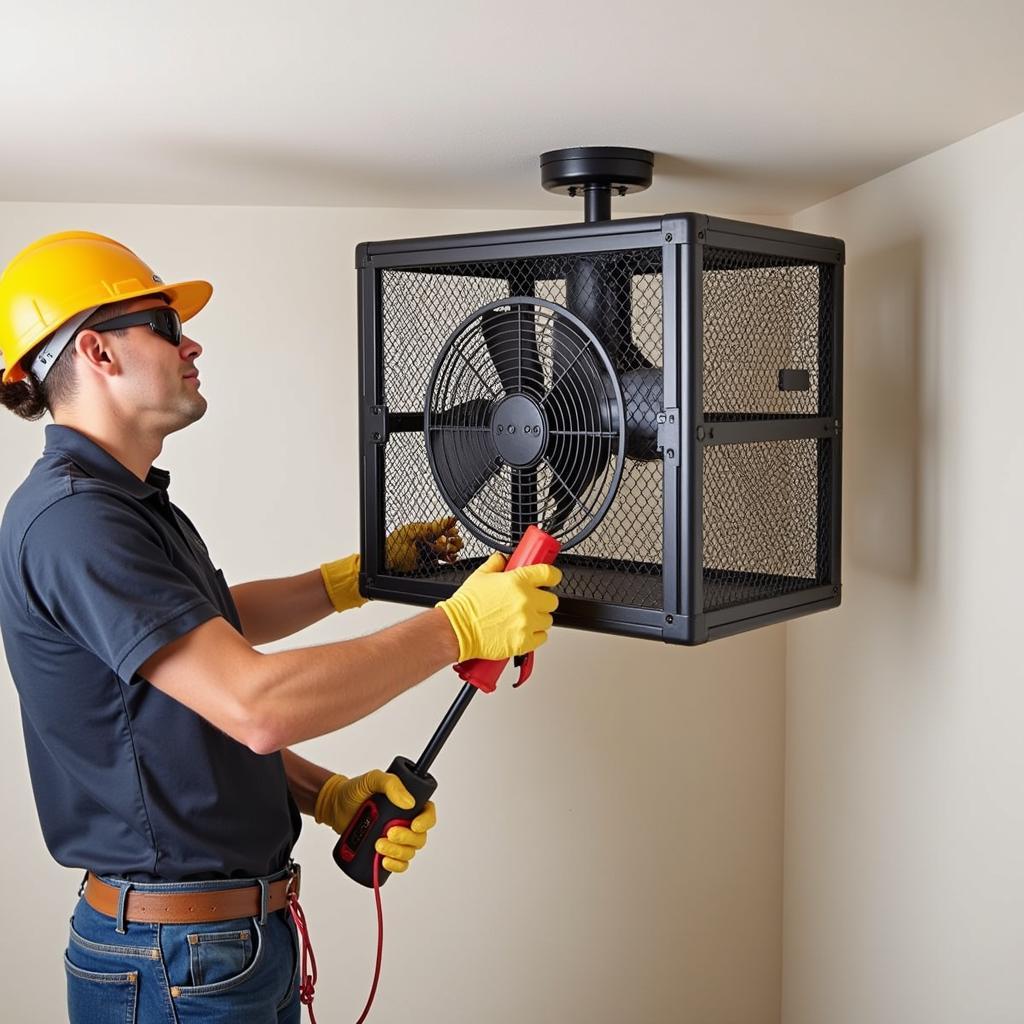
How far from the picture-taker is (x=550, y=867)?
8.25 ft

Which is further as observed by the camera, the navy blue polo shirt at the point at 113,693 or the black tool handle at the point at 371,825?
the black tool handle at the point at 371,825

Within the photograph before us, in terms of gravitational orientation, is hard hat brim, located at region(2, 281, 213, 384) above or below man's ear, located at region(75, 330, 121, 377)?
above

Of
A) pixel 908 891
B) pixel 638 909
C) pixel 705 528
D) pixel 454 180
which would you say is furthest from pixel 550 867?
pixel 454 180

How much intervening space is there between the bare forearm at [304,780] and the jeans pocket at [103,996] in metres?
0.45

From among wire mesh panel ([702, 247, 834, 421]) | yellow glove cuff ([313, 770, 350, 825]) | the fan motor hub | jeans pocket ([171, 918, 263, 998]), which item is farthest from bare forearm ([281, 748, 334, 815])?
wire mesh panel ([702, 247, 834, 421])

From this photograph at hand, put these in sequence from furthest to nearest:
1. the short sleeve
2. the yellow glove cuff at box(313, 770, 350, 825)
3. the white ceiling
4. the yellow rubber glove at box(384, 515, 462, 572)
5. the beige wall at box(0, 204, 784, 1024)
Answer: the beige wall at box(0, 204, 784, 1024) → the yellow glove cuff at box(313, 770, 350, 825) → the yellow rubber glove at box(384, 515, 462, 572) → the short sleeve → the white ceiling

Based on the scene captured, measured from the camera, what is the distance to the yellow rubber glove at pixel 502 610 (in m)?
1.48

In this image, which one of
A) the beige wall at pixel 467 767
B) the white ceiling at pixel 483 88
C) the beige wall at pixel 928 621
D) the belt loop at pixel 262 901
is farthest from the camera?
the beige wall at pixel 467 767

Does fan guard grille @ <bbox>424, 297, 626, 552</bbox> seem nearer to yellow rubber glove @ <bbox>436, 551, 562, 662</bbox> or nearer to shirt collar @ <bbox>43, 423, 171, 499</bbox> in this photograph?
yellow rubber glove @ <bbox>436, 551, 562, 662</bbox>

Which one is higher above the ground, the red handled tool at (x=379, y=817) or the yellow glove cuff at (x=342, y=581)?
the yellow glove cuff at (x=342, y=581)

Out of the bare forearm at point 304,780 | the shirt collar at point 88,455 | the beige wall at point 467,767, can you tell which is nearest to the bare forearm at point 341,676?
the shirt collar at point 88,455

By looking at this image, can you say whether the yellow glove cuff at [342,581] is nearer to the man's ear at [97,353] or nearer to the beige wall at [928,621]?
the man's ear at [97,353]

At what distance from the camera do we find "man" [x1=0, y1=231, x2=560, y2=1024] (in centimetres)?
137

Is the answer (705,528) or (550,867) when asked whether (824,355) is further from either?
(550,867)
